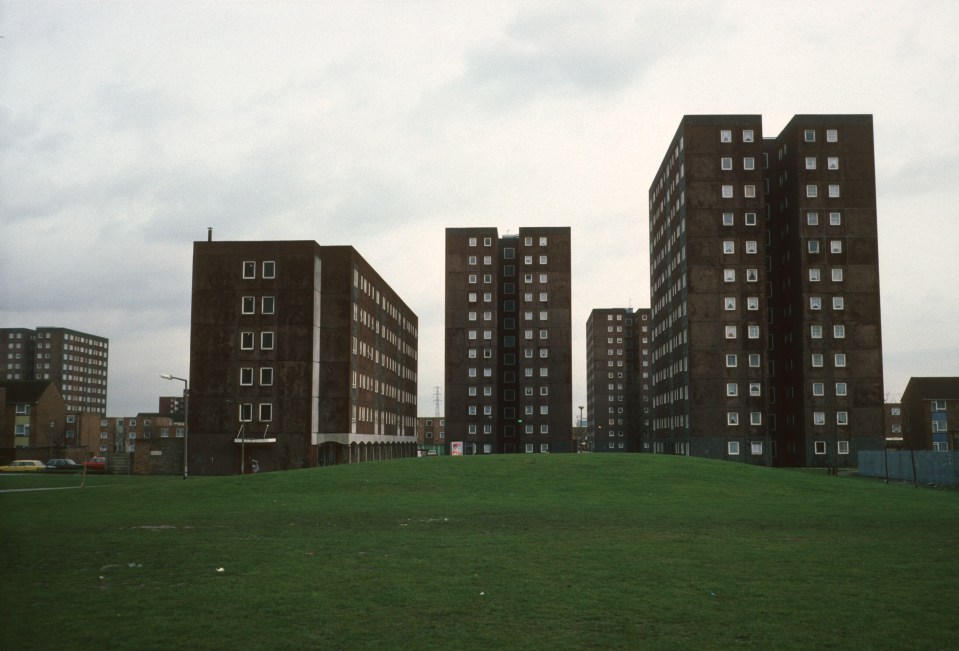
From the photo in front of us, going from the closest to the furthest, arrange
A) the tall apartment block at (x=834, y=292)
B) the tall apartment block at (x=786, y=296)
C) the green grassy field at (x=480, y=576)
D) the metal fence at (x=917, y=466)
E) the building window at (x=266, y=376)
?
the green grassy field at (x=480, y=576) < the metal fence at (x=917, y=466) < the building window at (x=266, y=376) < the tall apartment block at (x=834, y=292) < the tall apartment block at (x=786, y=296)

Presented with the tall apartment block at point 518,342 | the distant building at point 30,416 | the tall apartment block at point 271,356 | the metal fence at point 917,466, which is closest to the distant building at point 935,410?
the tall apartment block at point 518,342

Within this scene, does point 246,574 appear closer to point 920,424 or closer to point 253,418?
point 253,418

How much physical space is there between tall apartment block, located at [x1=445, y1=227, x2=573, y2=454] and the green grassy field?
116 m

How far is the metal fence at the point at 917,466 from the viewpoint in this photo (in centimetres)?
5378

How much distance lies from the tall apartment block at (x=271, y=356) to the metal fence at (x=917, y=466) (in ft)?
164

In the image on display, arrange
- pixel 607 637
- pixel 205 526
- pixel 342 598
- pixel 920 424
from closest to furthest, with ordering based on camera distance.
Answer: pixel 607 637 → pixel 342 598 → pixel 205 526 → pixel 920 424

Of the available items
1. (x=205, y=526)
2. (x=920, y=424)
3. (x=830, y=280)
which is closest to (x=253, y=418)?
(x=205, y=526)

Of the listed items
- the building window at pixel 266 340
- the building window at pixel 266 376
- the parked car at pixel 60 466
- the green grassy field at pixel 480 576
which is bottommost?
the parked car at pixel 60 466

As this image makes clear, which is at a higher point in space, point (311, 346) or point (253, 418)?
point (311, 346)

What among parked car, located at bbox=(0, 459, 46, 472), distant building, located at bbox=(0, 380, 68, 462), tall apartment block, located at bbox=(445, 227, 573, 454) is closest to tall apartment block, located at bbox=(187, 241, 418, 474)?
parked car, located at bbox=(0, 459, 46, 472)

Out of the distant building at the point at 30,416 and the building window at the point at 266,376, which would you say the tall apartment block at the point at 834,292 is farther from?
the distant building at the point at 30,416

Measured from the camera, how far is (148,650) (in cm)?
956

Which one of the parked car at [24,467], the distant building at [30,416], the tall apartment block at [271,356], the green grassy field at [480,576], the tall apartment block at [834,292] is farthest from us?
the distant building at [30,416]

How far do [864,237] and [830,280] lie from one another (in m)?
6.75
